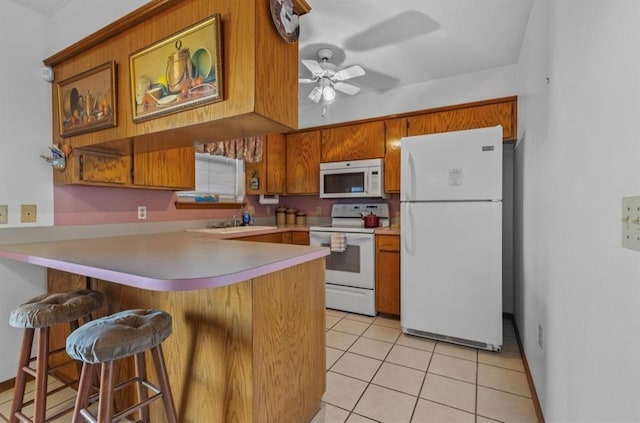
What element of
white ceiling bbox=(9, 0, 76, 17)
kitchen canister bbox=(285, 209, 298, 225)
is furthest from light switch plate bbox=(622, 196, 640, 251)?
kitchen canister bbox=(285, 209, 298, 225)

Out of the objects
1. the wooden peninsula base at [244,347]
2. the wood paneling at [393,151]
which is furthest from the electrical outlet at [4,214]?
the wood paneling at [393,151]

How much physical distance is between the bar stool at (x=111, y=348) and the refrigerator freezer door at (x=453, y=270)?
1970mm

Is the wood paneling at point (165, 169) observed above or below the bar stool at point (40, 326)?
above

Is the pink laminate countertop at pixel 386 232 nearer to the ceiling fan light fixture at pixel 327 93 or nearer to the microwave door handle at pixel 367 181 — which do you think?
the microwave door handle at pixel 367 181

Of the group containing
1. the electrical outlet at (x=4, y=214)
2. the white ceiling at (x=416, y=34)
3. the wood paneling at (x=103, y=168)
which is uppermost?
the white ceiling at (x=416, y=34)

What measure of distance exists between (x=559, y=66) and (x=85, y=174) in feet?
8.79

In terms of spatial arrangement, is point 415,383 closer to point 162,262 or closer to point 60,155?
point 162,262

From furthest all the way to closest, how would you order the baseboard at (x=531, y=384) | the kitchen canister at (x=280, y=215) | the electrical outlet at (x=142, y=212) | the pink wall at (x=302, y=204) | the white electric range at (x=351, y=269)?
1. the kitchen canister at (x=280, y=215)
2. the pink wall at (x=302, y=204)
3. the white electric range at (x=351, y=269)
4. the electrical outlet at (x=142, y=212)
5. the baseboard at (x=531, y=384)

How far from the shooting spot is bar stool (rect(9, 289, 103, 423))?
1313 millimetres

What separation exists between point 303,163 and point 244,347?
2.84 meters

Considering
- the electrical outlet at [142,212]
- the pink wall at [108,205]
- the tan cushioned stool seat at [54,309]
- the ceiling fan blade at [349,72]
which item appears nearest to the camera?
the tan cushioned stool seat at [54,309]

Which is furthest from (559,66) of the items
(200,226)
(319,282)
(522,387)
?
(200,226)

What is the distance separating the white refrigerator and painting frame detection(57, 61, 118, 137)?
2157 mm

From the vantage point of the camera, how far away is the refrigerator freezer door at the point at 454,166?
2.30 meters
